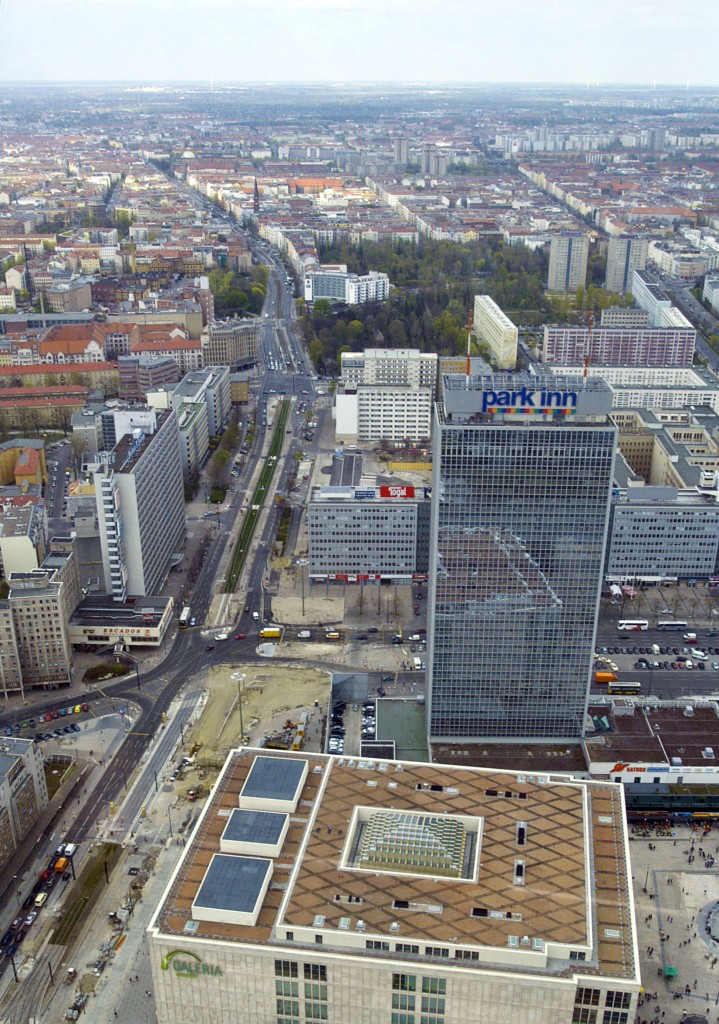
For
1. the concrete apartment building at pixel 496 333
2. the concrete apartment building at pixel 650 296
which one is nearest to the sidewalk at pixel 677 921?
the concrete apartment building at pixel 496 333

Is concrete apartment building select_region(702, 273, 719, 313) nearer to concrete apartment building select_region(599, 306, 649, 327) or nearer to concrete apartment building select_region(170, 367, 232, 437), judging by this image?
concrete apartment building select_region(599, 306, 649, 327)

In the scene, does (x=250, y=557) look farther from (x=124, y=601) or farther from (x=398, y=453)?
(x=398, y=453)

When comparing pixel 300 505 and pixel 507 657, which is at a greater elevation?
pixel 507 657

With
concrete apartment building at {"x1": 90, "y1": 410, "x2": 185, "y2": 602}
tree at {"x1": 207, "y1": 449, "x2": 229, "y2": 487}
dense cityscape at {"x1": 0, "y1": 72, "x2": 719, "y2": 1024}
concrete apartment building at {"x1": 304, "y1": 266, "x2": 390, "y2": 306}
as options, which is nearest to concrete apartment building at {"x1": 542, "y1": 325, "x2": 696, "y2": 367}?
dense cityscape at {"x1": 0, "y1": 72, "x2": 719, "y2": 1024}

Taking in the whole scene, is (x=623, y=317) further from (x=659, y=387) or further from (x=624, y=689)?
(x=624, y=689)

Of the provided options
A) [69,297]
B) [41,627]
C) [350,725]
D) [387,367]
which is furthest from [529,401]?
[69,297]

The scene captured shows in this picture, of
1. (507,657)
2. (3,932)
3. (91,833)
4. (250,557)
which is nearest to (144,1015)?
(3,932)
